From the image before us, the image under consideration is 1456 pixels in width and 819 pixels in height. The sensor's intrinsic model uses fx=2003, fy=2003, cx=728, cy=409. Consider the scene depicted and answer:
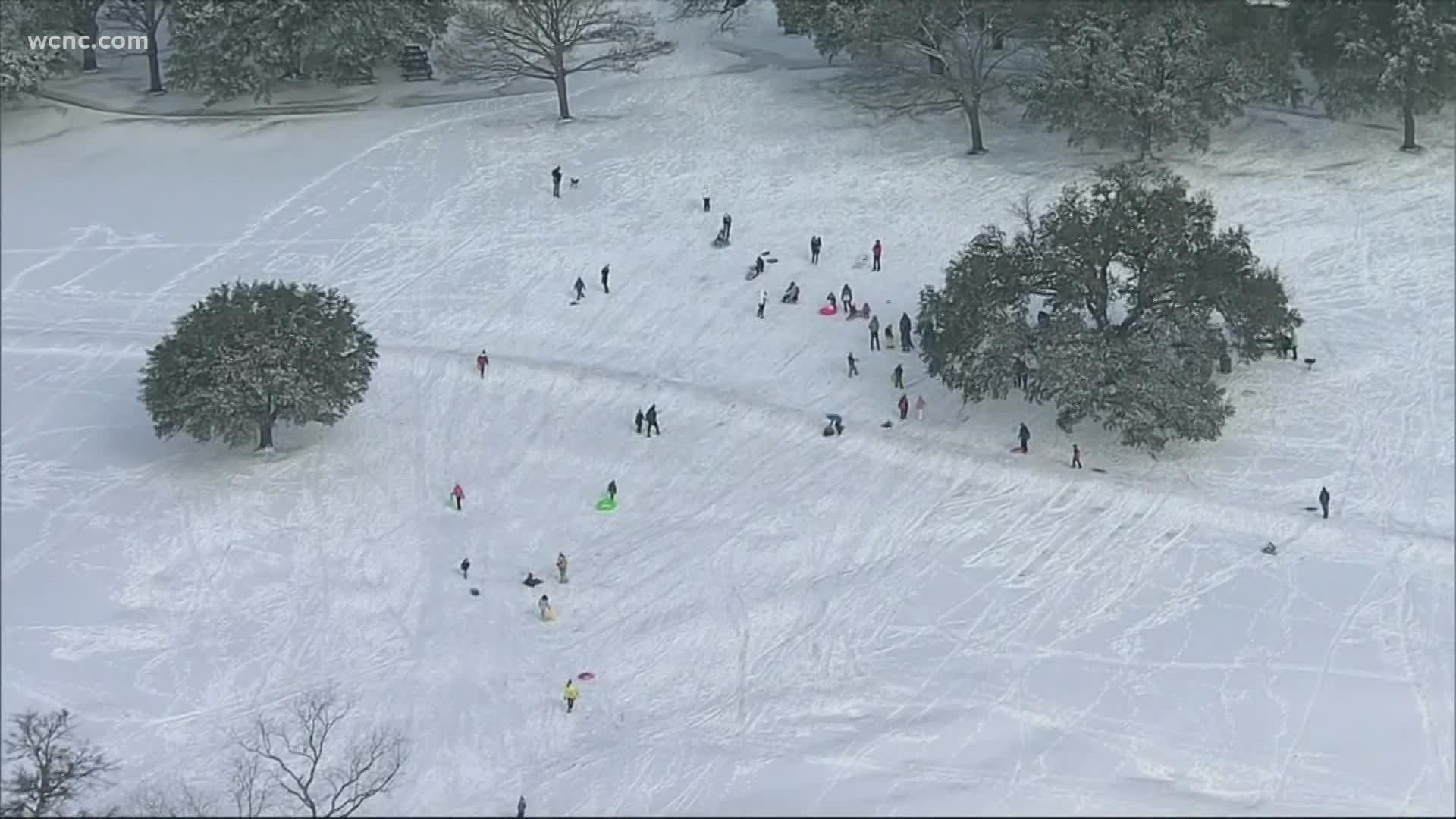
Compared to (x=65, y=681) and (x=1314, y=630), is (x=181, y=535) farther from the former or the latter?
(x=1314, y=630)

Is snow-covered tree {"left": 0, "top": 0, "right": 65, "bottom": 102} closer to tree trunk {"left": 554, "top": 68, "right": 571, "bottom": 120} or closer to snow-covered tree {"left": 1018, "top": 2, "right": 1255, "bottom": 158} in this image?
tree trunk {"left": 554, "top": 68, "right": 571, "bottom": 120}

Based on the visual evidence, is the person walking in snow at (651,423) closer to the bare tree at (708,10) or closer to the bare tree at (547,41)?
the bare tree at (547,41)

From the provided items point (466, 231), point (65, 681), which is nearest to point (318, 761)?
point (65, 681)

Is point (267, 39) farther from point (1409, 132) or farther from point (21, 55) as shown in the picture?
point (1409, 132)

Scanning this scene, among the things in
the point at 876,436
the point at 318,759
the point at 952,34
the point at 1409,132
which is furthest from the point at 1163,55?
the point at 318,759

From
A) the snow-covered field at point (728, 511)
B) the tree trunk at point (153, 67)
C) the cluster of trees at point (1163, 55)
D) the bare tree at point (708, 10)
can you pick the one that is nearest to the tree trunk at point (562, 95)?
the snow-covered field at point (728, 511)

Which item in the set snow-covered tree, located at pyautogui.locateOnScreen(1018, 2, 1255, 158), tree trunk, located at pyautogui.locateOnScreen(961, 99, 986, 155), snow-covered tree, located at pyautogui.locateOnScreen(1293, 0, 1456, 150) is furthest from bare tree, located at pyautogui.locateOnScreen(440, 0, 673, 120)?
snow-covered tree, located at pyautogui.locateOnScreen(1293, 0, 1456, 150)

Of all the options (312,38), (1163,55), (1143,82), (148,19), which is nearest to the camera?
(1143,82)
